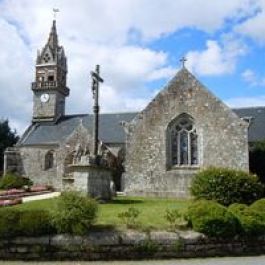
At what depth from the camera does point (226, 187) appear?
2116 centimetres

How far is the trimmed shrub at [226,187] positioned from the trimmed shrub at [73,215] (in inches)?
375

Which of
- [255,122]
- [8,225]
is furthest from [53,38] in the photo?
[8,225]

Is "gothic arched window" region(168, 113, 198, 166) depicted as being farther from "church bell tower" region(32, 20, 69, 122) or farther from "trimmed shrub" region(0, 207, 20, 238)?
"church bell tower" region(32, 20, 69, 122)

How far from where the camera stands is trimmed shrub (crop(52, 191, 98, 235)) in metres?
12.3

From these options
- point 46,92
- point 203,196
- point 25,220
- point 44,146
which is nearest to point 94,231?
point 25,220

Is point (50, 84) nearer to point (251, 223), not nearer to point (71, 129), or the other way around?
point (71, 129)

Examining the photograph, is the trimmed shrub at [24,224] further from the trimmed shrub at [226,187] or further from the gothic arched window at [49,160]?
the gothic arched window at [49,160]

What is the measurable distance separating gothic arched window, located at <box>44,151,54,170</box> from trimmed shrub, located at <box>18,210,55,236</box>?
Result: 110ft

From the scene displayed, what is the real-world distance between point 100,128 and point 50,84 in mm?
12692

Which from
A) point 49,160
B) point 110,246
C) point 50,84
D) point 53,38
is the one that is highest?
point 53,38

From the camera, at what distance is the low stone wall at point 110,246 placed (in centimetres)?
1202

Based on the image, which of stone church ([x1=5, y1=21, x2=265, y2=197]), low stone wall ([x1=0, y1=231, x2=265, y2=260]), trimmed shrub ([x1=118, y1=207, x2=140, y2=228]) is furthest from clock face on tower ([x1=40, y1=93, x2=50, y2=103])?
low stone wall ([x1=0, y1=231, x2=265, y2=260])

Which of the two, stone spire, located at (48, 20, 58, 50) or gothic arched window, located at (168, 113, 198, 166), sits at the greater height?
stone spire, located at (48, 20, 58, 50)

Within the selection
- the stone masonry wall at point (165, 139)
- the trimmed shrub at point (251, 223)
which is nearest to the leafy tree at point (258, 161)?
the stone masonry wall at point (165, 139)
